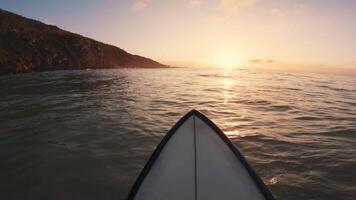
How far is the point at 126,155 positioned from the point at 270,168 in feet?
14.1

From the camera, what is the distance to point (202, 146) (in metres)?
5.59

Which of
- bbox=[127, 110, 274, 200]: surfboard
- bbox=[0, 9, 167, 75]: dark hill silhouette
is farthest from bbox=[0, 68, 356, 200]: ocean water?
bbox=[0, 9, 167, 75]: dark hill silhouette

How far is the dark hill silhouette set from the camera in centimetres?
4197

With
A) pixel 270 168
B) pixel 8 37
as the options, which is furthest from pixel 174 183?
pixel 8 37

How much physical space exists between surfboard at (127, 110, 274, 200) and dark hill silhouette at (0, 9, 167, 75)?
37.1 metres

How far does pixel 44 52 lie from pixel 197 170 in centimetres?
5069

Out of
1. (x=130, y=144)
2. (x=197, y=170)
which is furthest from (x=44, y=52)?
(x=197, y=170)

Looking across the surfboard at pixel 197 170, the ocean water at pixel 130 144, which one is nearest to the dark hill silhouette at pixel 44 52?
the ocean water at pixel 130 144

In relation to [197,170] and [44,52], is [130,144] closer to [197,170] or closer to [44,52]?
[197,170]

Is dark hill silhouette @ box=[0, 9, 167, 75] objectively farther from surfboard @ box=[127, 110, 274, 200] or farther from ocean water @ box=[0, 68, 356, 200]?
surfboard @ box=[127, 110, 274, 200]

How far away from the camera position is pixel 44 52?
4975 cm

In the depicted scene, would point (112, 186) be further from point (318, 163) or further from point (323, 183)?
point (318, 163)

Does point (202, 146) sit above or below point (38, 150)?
above

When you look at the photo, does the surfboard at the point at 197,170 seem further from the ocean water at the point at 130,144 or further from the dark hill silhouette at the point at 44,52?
the dark hill silhouette at the point at 44,52
